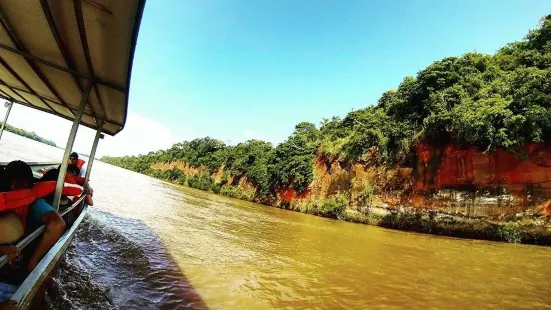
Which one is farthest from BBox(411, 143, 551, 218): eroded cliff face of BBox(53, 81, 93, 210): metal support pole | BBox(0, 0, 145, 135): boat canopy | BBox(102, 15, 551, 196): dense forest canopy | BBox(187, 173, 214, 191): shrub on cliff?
Result: BBox(187, 173, 214, 191): shrub on cliff

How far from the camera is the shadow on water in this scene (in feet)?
12.7

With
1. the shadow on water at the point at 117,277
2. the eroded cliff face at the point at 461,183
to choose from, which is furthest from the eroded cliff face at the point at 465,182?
the shadow on water at the point at 117,277

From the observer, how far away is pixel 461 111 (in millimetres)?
15812

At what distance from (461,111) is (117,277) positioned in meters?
17.1

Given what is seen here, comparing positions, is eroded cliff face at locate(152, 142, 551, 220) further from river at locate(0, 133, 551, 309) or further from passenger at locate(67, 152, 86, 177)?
passenger at locate(67, 152, 86, 177)

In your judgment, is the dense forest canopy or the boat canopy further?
the dense forest canopy

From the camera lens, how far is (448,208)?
17.2 m

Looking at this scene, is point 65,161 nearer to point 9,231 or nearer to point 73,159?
point 9,231

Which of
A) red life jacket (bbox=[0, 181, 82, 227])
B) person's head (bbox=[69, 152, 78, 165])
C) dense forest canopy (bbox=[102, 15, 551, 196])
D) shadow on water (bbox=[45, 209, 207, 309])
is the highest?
dense forest canopy (bbox=[102, 15, 551, 196])

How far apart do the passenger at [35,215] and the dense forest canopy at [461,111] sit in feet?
56.0

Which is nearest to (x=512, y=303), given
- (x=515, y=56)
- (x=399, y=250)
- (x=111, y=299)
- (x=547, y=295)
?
(x=547, y=295)

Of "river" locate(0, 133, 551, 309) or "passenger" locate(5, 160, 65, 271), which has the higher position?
"passenger" locate(5, 160, 65, 271)

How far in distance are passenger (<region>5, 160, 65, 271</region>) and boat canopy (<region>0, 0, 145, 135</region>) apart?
126 cm

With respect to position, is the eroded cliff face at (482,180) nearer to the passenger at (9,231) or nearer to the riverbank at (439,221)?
the riverbank at (439,221)
